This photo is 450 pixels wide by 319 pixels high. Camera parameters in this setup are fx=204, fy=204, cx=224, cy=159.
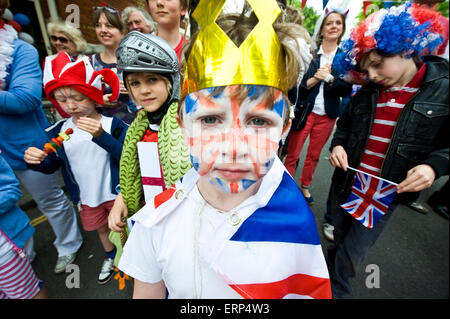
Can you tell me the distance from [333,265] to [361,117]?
4.20 ft

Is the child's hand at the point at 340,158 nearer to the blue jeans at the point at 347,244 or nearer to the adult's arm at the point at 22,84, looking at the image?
the blue jeans at the point at 347,244

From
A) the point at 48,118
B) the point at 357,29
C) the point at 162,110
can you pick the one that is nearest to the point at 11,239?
the point at 48,118

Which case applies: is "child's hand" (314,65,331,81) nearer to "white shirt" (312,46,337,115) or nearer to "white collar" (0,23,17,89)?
"white shirt" (312,46,337,115)

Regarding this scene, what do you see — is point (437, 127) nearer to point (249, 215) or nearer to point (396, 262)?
point (249, 215)

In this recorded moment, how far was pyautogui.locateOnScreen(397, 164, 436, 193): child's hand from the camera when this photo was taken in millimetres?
1121

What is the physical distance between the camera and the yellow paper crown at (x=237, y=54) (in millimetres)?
591

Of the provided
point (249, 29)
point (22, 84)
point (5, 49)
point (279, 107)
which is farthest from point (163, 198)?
point (5, 49)

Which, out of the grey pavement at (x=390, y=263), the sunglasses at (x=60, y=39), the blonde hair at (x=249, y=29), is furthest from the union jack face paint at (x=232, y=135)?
the sunglasses at (x=60, y=39)

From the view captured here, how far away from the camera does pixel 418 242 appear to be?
241 centimetres

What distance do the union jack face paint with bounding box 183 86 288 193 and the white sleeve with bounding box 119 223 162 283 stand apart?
0.39 meters

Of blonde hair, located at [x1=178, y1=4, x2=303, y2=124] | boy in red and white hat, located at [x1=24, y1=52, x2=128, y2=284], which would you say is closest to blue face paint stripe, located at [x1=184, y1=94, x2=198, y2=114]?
blonde hair, located at [x1=178, y1=4, x2=303, y2=124]

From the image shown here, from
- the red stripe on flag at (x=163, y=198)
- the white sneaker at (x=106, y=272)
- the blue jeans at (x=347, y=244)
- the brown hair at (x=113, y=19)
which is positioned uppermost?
the brown hair at (x=113, y=19)

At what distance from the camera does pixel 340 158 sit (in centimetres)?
154

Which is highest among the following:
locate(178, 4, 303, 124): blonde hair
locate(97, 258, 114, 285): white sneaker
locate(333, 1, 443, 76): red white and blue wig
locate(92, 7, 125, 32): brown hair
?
locate(92, 7, 125, 32): brown hair
